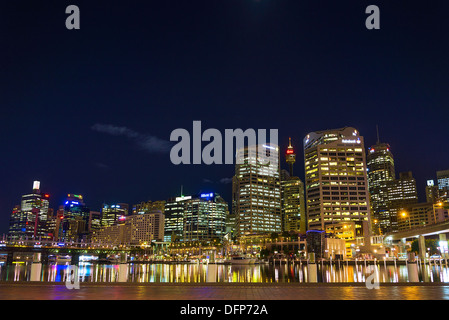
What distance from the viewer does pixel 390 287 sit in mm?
Answer: 23156

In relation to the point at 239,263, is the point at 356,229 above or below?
above

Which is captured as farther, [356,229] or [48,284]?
[356,229]
